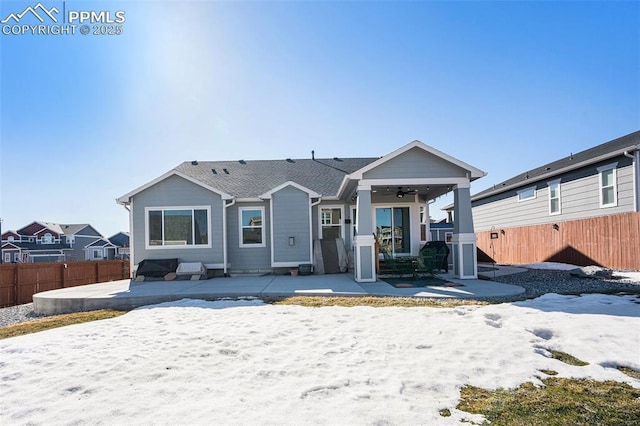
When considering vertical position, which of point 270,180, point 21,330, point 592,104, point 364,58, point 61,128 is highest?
point 364,58

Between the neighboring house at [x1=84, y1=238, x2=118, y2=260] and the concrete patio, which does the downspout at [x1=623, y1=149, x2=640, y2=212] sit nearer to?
the concrete patio

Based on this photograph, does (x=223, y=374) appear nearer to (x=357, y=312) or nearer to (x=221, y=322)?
(x=221, y=322)

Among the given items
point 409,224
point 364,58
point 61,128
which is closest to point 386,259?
point 409,224

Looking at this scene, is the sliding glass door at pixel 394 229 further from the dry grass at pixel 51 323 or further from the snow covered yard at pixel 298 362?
the dry grass at pixel 51 323

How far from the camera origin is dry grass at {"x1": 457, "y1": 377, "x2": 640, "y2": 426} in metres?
2.54

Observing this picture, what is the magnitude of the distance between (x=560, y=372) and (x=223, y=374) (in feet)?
11.3

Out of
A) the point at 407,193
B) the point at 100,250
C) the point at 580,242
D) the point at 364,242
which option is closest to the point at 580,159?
the point at 580,242

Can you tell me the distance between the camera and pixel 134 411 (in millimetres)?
2682

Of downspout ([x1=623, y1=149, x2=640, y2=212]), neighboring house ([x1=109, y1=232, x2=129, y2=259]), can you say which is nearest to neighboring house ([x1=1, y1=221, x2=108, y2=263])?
neighboring house ([x1=109, y1=232, x2=129, y2=259])

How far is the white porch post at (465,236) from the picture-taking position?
998 centimetres

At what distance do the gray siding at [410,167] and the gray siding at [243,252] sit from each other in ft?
16.5

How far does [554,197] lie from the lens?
15773mm

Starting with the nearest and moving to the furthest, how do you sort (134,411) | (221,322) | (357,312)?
(134,411) < (221,322) < (357,312)

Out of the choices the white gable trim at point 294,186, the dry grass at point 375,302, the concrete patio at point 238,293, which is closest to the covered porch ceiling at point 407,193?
the white gable trim at point 294,186
